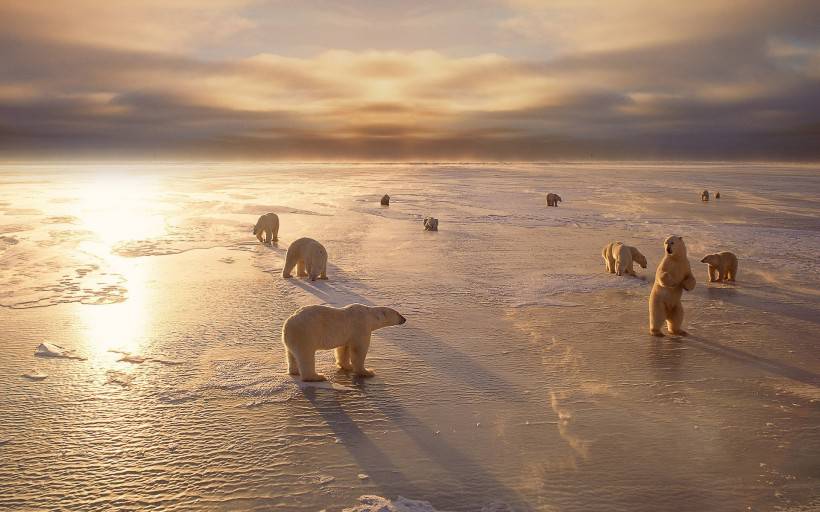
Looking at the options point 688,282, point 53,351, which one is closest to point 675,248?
point 688,282

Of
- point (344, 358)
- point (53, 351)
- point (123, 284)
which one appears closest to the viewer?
point (344, 358)

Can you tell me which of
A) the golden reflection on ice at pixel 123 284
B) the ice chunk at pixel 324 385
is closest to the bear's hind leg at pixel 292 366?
the ice chunk at pixel 324 385

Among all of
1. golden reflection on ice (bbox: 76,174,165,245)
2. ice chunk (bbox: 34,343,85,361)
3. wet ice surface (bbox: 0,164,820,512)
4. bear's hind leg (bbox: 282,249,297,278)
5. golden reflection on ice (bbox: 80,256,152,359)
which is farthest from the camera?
golden reflection on ice (bbox: 76,174,165,245)

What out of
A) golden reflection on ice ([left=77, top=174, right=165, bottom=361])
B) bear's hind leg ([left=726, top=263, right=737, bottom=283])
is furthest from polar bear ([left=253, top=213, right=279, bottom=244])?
bear's hind leg ([left=726, top=263, right=737, bottom=283])

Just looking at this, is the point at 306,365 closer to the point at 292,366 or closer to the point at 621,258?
the point at 292,366

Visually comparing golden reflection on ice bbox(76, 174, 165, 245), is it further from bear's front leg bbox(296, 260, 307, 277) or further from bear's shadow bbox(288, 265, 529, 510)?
bear's shadow bbox(288, 265, 529, 510)

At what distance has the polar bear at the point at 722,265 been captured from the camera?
11547 millimetres

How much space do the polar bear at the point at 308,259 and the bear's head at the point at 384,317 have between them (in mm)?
5015

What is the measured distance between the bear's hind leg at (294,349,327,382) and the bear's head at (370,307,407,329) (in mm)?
916

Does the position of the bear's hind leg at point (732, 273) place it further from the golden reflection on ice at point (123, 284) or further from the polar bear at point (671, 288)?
the golden reflection on ice at point (123, 284)

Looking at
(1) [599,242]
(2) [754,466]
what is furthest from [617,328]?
(1) [599,242]

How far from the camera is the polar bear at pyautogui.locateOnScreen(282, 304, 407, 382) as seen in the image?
20.3 feet

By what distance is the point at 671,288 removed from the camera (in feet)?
26.5

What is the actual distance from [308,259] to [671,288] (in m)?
6.87
